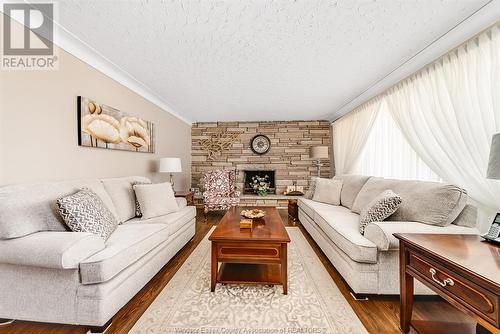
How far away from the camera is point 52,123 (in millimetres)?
2029

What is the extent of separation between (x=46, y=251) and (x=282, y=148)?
5120mm

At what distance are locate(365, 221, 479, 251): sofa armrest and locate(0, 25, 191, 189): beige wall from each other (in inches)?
121

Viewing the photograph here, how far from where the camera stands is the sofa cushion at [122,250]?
1.40 metres

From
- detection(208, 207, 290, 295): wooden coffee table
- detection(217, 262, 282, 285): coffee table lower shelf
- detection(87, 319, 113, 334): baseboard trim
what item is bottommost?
detection(87, 319, 113, 334): baseboard trim

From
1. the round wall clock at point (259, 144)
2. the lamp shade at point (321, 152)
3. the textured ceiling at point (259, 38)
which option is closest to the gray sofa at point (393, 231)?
the textured ceiling at point (259, 38)

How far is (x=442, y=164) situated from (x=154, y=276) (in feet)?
10.9

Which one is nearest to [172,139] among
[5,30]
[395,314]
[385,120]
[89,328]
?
[5,30]

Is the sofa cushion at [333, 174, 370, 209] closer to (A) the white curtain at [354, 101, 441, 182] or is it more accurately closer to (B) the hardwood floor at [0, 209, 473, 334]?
(A) the white curtain at [354, 101, 441, 182]

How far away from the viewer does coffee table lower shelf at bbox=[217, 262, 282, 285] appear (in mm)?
1943

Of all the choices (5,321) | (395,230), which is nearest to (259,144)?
(395,230)

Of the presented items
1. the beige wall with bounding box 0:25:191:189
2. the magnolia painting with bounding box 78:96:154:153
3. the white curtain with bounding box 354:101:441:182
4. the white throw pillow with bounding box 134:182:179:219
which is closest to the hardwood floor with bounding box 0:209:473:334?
the white throw pillow with bounding box 134:182:179:219

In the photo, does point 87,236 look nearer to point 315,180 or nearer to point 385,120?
point 315,180

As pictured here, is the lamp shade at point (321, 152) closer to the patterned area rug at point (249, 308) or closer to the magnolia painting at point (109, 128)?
the patterned area rug at point (249, 308)

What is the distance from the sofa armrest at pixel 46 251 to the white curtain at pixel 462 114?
324 cm
